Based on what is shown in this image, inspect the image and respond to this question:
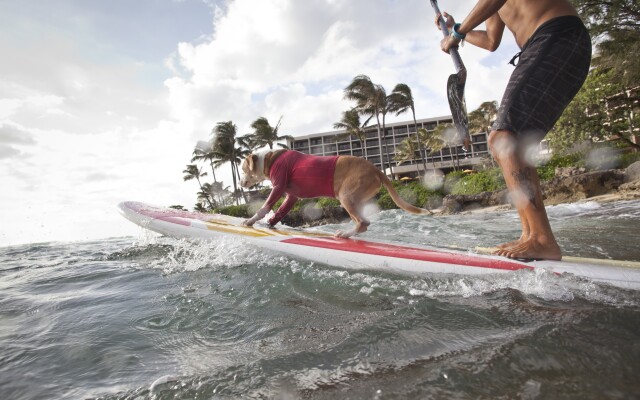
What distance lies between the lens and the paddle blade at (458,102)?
3.17m

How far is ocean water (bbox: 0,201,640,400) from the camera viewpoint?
4.33 feet

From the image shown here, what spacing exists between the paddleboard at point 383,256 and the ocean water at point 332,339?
10cm

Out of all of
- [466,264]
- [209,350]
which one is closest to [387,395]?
[209,350]

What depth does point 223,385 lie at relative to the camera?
1492 mm

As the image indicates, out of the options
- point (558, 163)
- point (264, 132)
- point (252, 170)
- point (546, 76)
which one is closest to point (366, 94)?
point (264, 132)

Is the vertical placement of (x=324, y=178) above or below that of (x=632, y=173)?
above

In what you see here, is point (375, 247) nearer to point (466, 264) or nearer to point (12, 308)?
point (466, 264)

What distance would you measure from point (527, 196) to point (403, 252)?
124cm

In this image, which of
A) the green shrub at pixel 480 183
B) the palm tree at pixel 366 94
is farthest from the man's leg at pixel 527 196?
the palm tree at pixel 366 94

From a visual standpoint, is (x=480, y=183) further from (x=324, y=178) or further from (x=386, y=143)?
(x=386, y=143)

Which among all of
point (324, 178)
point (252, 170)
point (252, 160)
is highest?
point (252, 160)

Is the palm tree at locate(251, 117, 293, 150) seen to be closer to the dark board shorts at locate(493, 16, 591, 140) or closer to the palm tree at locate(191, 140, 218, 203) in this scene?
the palm tree at locate(191, 140, 218, 203)

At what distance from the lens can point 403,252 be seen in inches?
134

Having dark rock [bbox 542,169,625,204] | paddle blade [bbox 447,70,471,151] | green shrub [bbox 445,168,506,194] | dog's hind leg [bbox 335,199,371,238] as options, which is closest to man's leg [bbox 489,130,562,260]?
paddle blade [bbox 447,70,471,151]
